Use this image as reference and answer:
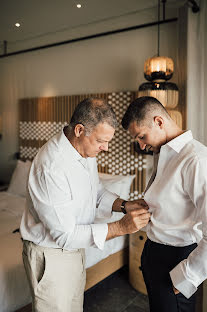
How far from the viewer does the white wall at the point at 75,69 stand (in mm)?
3391

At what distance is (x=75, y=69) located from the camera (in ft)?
13.3

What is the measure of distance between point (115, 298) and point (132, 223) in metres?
1.68

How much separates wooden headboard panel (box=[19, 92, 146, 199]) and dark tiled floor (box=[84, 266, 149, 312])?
948 millimetres

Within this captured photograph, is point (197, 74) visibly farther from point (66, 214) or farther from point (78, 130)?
point (66, 214)


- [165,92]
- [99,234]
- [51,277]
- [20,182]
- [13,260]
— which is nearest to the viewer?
[99,234]

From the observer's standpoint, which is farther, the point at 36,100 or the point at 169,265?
the point at 36,100

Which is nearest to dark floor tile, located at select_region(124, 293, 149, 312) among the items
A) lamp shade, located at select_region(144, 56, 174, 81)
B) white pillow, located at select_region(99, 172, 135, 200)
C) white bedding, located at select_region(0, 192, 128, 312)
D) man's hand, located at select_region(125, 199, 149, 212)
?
white bedding, located at select_region(0, 192, 128, 312)

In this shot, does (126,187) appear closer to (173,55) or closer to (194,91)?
(194,91)

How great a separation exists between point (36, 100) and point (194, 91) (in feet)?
8.31

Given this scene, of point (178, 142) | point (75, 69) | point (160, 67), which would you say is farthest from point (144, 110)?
point (75, 69)

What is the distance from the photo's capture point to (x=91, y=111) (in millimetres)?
1570

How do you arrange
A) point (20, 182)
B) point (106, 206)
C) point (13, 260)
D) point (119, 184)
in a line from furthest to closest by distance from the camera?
point (20, 182), point (119, 184), point (13, 260), point (106, 206)

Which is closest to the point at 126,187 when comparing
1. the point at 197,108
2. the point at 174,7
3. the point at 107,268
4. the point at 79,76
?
the point at 107,268

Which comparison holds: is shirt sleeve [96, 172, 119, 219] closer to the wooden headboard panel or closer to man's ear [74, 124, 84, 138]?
man's ear [74, 124, 84, 138]
